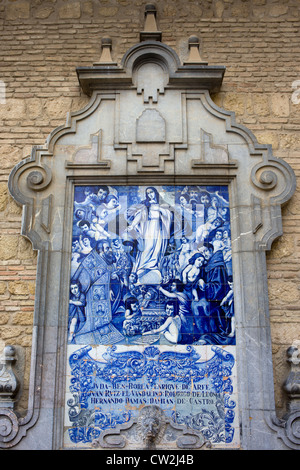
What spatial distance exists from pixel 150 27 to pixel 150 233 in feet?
9.77

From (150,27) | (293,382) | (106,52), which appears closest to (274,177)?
(293,382)

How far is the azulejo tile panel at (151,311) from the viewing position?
6438 mm

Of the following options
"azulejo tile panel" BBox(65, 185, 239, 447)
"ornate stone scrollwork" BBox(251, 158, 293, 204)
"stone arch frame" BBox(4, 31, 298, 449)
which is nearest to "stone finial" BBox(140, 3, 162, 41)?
"stone arch frame" BBox(4, 31, 298, 449)

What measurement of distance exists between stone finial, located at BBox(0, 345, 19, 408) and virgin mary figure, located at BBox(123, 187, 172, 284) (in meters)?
1.75

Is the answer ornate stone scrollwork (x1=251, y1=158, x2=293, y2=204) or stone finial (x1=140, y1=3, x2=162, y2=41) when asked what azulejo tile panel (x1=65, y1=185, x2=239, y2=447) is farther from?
stone finial (x1=140, y1=3, x2=162, y2=41)

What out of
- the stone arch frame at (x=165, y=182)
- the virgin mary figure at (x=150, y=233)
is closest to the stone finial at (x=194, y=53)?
the stone arch frame at (x=165, y=182)

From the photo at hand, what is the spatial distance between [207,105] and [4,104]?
2.78 metres

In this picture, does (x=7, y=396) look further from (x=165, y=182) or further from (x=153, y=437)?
(x=165, y=182)

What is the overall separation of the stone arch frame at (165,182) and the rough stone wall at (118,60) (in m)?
0.26

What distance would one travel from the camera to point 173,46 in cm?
808

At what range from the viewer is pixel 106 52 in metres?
7.81

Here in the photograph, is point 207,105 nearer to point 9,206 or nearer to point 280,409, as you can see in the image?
point 9,206

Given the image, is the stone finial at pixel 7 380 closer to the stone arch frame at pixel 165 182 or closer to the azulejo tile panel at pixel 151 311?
the stone arch frame at pixel 165 182

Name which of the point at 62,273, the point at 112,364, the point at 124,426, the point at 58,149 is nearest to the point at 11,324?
the point at 62,273
